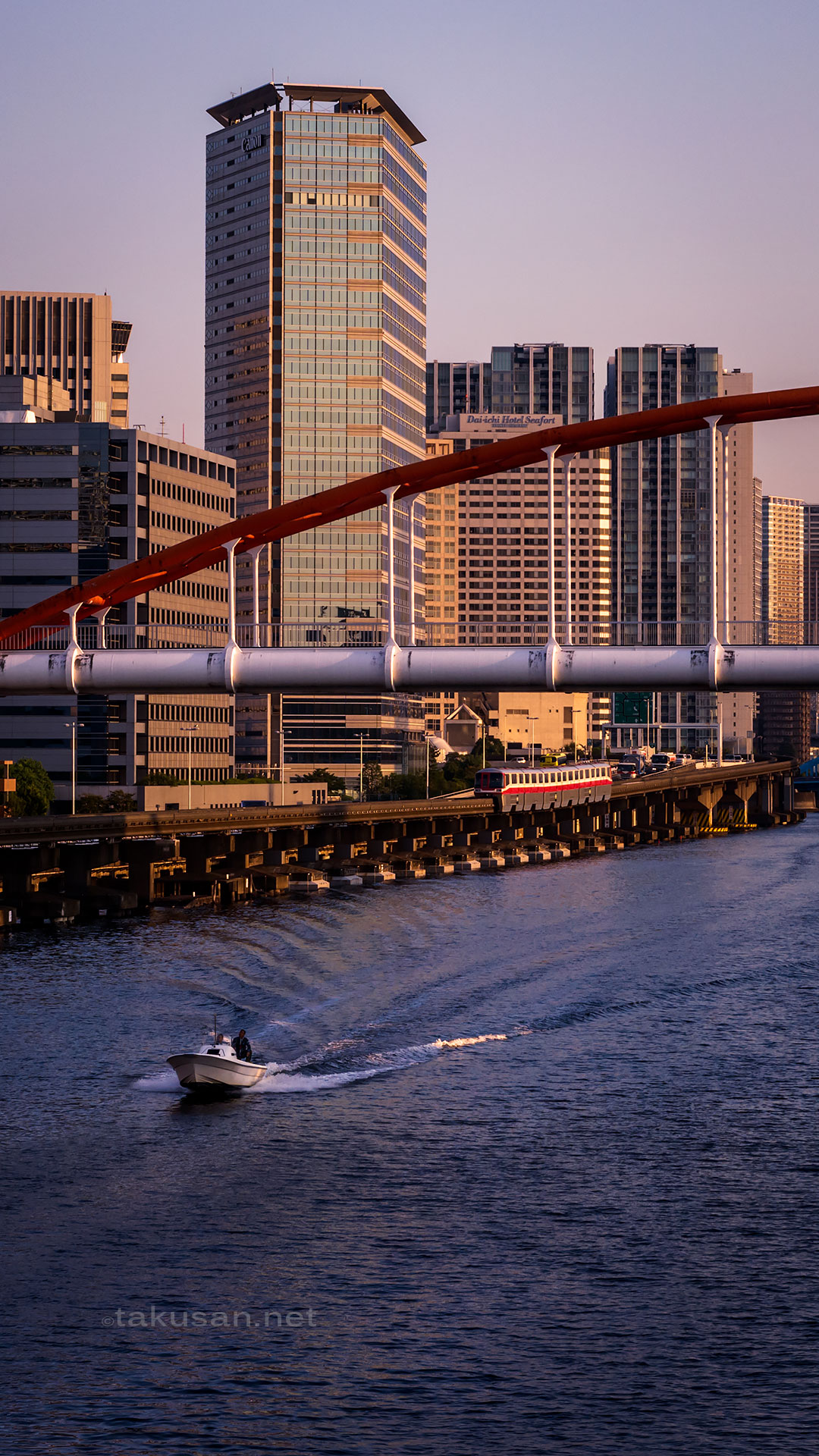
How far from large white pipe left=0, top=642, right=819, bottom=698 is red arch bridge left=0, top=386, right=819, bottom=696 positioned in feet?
0.13

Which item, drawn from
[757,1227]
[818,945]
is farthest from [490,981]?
[757,1227]

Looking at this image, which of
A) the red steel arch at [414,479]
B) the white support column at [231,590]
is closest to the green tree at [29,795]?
the red steel arch at [414,479]

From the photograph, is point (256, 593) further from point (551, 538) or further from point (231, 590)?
point (551, 538)

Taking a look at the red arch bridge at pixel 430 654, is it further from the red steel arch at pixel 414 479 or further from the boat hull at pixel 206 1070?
the boat hull at pixel 206 1070

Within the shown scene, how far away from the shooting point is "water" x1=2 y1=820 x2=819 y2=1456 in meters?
39.6

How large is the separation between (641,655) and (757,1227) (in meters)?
20.2

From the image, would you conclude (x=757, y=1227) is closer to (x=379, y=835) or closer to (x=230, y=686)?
(x=230, y=686)

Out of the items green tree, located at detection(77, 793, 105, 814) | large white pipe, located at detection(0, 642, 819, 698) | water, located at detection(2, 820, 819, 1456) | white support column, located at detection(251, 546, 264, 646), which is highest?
white support column, located at detection(251, 546, 264, 646)

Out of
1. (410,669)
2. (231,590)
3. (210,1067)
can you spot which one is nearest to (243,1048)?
(210,1067)

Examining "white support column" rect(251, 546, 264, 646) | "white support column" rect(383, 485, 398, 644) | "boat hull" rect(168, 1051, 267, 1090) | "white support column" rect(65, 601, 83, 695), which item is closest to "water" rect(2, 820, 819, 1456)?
"boat hull" rect(168, 1051, 267, 1090)

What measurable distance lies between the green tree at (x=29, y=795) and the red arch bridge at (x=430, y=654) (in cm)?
9188

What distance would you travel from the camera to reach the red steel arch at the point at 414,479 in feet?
204

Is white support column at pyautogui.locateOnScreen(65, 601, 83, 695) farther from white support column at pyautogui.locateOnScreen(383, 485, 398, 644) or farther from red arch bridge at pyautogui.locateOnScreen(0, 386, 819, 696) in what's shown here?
white support column at pyautogui.locateOnScreen(383, 485, 398, 644)

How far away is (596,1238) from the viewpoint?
49.0 meters
